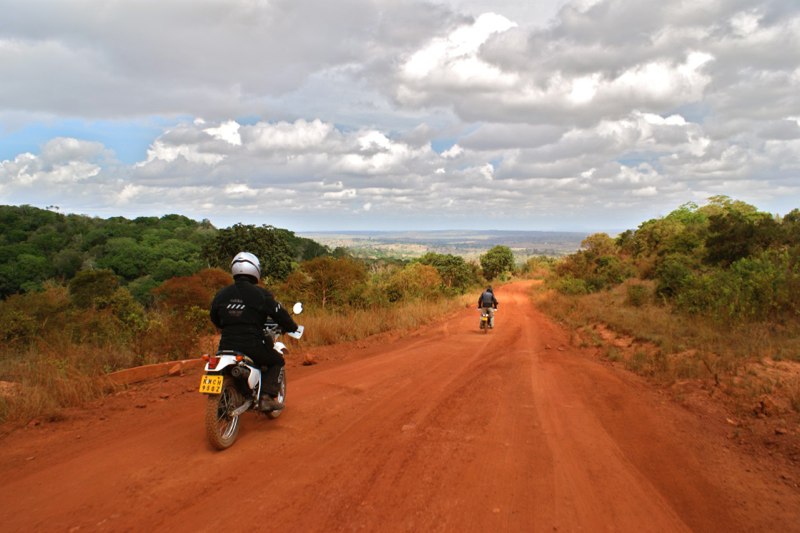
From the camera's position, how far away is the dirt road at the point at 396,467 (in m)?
3.72

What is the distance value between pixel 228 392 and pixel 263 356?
0.58 meters

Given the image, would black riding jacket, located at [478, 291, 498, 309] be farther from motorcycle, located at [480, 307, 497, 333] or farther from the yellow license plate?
the yellow license plate

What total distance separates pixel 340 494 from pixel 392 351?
7.40 meters

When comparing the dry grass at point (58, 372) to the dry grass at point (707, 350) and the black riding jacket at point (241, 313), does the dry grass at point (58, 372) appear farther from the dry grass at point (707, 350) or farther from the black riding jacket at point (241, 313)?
the dry grass at point (707, 350)

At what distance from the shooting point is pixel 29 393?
601 centimetres

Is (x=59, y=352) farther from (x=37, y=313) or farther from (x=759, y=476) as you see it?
(x=759, y=476)

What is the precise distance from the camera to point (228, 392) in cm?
518

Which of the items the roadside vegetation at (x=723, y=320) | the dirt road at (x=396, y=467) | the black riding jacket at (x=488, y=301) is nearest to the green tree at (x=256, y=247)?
the black riding jacket at (x=488, y=301)

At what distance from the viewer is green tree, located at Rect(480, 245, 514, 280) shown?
6712 cm

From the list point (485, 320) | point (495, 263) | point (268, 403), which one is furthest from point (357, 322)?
point (495, 263)

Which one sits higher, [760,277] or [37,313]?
[760,277]

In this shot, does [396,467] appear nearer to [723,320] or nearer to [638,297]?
[723,320]

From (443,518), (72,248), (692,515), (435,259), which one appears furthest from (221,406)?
(72,248)

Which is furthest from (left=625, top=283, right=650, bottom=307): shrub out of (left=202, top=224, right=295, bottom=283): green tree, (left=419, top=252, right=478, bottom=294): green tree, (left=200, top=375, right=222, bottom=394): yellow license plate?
(left=419, top=252, right=478, bottom=294): green tree
